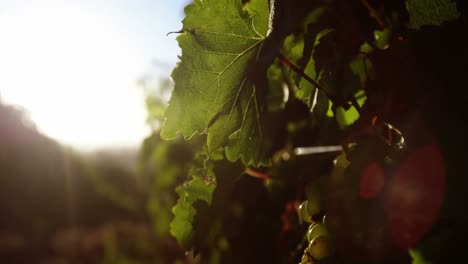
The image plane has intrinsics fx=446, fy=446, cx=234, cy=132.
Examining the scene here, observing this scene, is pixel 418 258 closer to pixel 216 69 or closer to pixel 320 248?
pixel 320 248

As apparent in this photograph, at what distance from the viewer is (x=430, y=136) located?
83 cm

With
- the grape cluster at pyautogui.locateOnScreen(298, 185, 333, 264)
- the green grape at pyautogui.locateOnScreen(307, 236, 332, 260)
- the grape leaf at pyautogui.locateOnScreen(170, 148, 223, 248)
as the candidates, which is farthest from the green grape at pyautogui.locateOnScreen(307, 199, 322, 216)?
the grape leaf at pyautogui.locateOnScreen(170, 148, 223, 248)

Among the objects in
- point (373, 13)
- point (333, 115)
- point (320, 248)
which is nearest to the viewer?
point (320, 248)

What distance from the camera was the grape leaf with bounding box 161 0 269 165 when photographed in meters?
1.28

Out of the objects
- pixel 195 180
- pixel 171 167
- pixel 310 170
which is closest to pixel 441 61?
pixel 310 170

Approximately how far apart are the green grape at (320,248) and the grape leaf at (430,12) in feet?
1.97

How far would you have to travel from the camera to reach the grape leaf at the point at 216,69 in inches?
50.3

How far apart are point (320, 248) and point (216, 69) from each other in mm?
579

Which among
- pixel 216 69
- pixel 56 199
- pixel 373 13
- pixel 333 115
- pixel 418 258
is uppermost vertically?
pixel 56 199

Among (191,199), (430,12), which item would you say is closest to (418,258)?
(430,12)

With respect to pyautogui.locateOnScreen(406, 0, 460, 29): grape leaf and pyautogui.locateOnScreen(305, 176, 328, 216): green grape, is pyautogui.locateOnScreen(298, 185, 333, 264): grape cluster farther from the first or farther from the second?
pyautogui.locateOnScreen(406, 0, 460, 29): grape leaf

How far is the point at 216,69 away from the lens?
1.31 meters

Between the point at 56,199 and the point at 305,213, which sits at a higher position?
the point at 56,199

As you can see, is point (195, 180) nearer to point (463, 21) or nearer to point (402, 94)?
point (402, 94)
